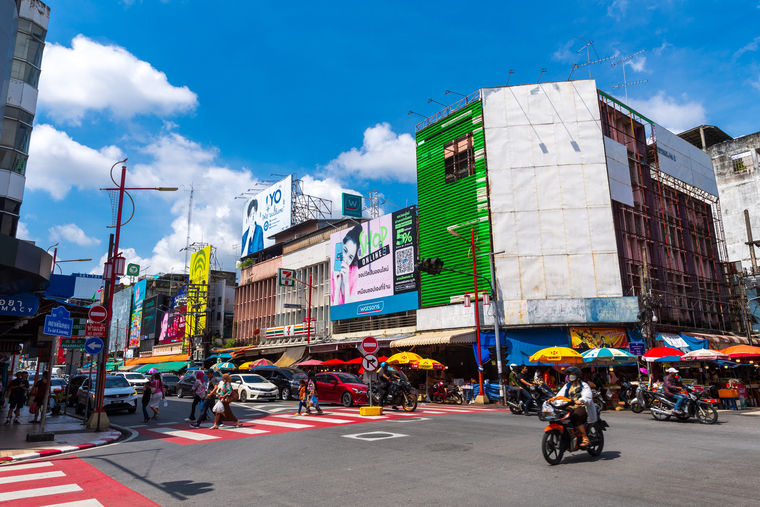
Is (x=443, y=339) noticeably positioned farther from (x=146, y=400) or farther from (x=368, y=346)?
(x=146, y=400)

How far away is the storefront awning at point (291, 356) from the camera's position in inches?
1531

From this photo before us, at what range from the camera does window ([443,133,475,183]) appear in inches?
1242

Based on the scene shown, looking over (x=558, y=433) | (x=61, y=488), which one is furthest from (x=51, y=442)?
(x=558, y=433)

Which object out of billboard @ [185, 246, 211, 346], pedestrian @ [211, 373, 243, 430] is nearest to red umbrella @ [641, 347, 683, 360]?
pedestrian @ [211, 373, 243, 430]

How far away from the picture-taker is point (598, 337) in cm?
2692

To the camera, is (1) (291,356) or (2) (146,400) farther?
(1) (291,356)

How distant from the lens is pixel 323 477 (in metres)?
7.53

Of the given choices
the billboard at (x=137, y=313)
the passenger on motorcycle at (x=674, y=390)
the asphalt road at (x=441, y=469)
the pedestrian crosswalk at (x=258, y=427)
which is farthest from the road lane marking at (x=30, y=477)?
→ the billboard at (x=137, y=313)

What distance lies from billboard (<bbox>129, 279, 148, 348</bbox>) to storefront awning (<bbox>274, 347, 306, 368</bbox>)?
1960 inches

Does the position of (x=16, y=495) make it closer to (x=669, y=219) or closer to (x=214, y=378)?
(x=214, y=378)

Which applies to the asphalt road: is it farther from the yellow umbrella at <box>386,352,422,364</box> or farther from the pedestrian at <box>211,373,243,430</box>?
the yellow umbrella at <box>386,352,422,364</box>

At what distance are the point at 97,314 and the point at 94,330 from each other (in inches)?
18.8

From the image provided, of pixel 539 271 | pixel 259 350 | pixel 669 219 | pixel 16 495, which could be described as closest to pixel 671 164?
pixel 669 219

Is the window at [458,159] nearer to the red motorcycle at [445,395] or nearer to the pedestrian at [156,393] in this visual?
the red motorcycle at [445,395]
